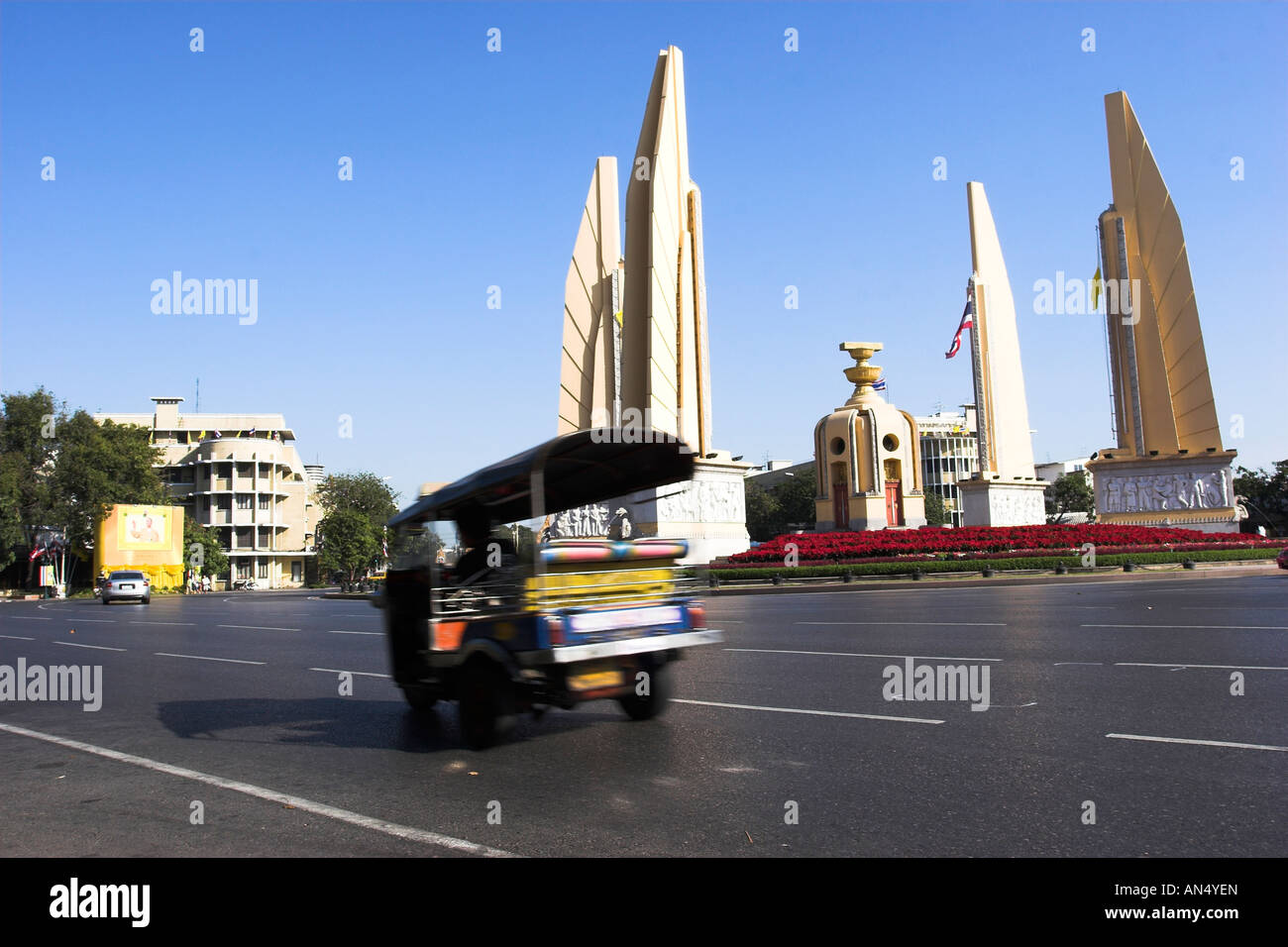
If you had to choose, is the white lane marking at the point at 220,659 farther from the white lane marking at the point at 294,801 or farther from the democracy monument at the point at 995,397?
the democracy monument at the point at 995,397

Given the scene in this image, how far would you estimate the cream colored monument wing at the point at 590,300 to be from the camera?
47.4 meters

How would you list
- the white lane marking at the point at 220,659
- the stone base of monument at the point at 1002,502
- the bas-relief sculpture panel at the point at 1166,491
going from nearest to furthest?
the white lane marking at the point at 220,659 < the bas-relief sculpture panel at the point at 1166,491 < the stone base of monument at the point at 1002,502

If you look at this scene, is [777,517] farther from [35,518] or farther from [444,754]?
[444,754]

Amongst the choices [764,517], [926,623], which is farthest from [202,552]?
[926,623]

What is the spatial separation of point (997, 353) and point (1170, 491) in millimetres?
10484

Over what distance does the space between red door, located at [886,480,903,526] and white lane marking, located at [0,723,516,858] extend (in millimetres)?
39183

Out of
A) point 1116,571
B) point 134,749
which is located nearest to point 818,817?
point 134,749

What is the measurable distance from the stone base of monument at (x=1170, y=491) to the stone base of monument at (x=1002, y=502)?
3919mm

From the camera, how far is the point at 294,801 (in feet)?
17.5

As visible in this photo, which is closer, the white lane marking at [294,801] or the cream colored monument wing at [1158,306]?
the white lane marking at [294,801]

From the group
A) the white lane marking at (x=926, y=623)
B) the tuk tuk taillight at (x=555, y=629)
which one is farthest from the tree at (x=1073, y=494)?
the tuk tuk taillight at (x=555, y=629)

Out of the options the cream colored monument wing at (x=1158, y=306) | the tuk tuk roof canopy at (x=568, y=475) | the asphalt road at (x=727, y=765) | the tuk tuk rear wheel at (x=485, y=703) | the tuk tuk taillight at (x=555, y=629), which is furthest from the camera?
the cream colored monument wing at (x=1158, y=306)
